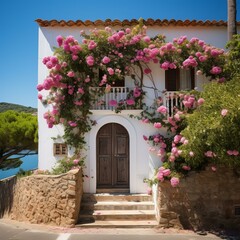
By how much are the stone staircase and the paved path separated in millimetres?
317

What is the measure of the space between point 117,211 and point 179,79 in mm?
5942

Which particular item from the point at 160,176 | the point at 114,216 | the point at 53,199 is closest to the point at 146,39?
the point at 160,176

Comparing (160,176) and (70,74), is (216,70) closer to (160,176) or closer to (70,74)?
(160,176)

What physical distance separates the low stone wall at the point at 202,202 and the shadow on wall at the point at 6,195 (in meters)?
6.39

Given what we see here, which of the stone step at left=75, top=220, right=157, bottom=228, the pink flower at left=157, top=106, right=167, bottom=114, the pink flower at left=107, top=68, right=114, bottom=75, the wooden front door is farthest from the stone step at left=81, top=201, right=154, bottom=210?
the pink flower at left=107, top=68, right=114, bottom=75

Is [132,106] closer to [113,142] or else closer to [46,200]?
[113,142]

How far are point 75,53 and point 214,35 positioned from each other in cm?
604

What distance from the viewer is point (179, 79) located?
38.8ft

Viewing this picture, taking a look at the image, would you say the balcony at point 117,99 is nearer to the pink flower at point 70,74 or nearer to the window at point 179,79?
the window at point 179,79

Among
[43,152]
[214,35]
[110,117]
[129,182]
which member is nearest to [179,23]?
[214,35]

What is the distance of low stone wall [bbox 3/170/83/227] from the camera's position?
926 centimetres

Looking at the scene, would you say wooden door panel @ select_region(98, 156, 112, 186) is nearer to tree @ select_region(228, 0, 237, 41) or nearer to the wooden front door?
the wooden front door

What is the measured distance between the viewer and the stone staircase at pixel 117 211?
931 centimetres

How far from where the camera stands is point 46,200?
955 centimetres
